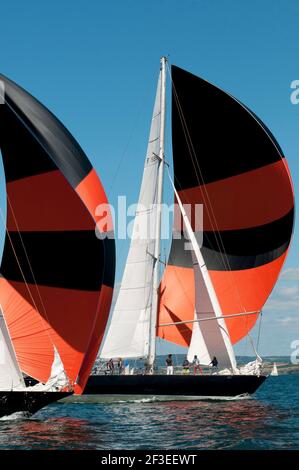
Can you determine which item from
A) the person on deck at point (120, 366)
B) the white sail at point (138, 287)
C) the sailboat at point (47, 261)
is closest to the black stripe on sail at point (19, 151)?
the sailboat at point (47, 261)

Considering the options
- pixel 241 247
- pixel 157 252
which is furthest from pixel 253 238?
pixel 157 252

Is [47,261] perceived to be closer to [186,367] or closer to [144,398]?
[144,398]

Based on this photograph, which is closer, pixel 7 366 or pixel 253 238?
pixel 7 366

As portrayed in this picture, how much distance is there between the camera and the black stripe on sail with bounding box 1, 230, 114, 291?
22719mm

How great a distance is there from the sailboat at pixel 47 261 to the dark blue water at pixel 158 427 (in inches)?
54.0

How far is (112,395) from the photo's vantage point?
98.6ft

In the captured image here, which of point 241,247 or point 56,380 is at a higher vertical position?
point 241,247

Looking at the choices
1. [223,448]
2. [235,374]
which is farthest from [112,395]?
[223,448]

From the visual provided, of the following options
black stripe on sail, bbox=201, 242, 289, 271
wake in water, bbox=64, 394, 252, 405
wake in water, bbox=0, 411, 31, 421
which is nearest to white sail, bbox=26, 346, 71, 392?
wake in water, bbox=0, 411, 31, 421

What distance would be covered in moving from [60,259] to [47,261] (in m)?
0.43

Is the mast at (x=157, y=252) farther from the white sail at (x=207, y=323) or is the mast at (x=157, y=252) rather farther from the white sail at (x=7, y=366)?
the white sail at (x=7, y=366)

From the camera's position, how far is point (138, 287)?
105 feet

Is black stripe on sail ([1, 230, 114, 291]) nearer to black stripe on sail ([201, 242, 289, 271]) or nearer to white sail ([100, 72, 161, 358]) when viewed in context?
white sail ([100, 72, 161, 358])

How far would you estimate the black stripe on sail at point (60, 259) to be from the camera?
74.5 ft
